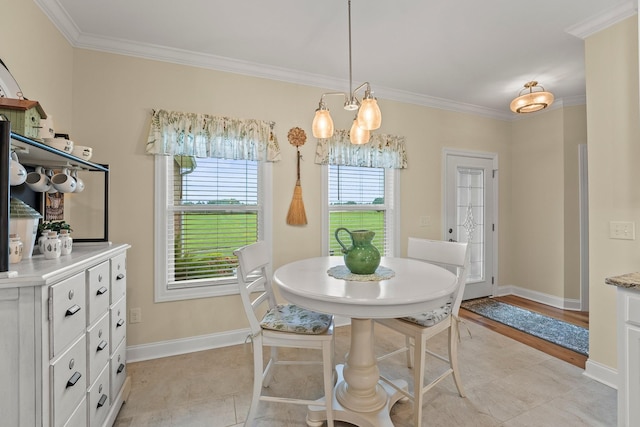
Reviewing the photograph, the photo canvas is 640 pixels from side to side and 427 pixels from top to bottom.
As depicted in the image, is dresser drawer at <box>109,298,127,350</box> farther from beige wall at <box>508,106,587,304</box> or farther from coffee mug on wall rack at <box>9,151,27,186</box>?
beige wall at <box>508,106,587,304</box>

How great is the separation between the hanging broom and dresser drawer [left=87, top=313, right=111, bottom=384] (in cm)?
163

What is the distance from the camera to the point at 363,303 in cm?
127

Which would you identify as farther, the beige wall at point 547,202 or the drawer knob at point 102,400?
the beige wall at point 547,202

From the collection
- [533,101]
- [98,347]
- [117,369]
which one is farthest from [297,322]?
[533,101]

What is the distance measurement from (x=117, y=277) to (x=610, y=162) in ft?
11.0

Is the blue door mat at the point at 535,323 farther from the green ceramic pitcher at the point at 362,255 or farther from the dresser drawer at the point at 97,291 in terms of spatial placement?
the dresser drawer at the point at 97,291

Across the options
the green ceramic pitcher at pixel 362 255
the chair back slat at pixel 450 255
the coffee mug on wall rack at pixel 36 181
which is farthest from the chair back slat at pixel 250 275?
the chair back slat at pixel 450 255

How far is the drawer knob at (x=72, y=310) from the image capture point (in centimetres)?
115

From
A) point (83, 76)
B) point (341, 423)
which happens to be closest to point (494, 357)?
point (341, 423)

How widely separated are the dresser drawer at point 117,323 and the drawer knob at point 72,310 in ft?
1.38

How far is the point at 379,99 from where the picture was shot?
3.27 m

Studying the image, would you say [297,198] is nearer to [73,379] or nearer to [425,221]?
[425,221]

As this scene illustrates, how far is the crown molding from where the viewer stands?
1939 millimetres

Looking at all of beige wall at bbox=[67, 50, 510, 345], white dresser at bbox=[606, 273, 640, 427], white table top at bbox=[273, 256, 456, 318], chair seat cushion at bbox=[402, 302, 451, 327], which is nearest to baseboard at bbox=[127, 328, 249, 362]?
beige wall at bbox=[67, 50, 510, 345]
